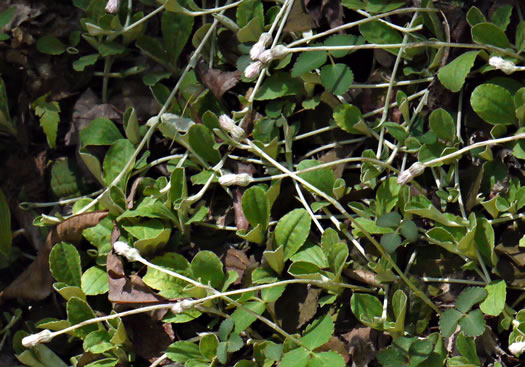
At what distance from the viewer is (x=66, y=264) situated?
6.36 feet

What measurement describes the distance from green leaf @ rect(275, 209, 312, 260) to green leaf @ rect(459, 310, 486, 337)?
0.43 meters

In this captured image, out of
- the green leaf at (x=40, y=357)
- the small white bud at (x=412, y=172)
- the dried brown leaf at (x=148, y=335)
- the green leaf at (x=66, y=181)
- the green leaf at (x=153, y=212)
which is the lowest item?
the green leaf at (x=40, y=357)

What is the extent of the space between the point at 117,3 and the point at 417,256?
3.36 feet

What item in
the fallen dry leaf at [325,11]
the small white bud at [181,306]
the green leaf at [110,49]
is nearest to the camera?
the small white bud at [181,306]

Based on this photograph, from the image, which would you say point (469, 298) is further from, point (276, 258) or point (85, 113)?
point (85, 113)

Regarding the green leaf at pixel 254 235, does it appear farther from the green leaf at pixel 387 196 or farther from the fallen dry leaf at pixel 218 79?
the fallen dry leaf at pixel 218 79

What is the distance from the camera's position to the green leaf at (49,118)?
214 centimetres

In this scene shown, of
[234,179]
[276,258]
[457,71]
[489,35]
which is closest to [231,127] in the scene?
[234,179]

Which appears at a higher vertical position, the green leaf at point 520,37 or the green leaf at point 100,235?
the green leaf at point 520,37

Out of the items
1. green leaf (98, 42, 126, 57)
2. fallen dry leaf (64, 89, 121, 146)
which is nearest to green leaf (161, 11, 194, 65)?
green leaf (98, 42, 126, 57)

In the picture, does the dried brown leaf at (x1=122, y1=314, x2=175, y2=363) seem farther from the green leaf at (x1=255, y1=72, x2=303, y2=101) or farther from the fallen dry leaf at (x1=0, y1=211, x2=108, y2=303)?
the green leaf at (x1=255, y1=72, x2=303, y2=101)

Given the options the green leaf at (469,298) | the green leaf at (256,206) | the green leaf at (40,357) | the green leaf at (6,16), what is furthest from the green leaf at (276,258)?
the green leaf at (6,16)

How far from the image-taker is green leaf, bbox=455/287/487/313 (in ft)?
5.19

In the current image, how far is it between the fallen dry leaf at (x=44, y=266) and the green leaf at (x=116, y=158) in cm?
11
